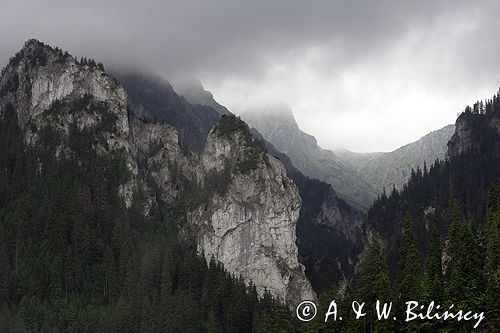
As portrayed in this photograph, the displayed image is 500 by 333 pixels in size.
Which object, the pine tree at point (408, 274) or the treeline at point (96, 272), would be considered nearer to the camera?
the pine tree at point (408, 274)

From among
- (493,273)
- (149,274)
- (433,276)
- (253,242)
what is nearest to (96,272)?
(149,274)

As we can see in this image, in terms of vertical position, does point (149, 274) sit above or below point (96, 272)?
below

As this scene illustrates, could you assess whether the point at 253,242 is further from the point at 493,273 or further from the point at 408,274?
the point at 493,273

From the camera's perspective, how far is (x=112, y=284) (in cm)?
16400

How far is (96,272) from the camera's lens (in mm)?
167875

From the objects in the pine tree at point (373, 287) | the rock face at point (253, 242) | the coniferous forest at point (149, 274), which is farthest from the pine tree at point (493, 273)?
the rock face at point (253, 242)

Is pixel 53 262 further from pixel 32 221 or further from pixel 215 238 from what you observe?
pixel 215 238

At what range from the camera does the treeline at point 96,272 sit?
142750 mm
